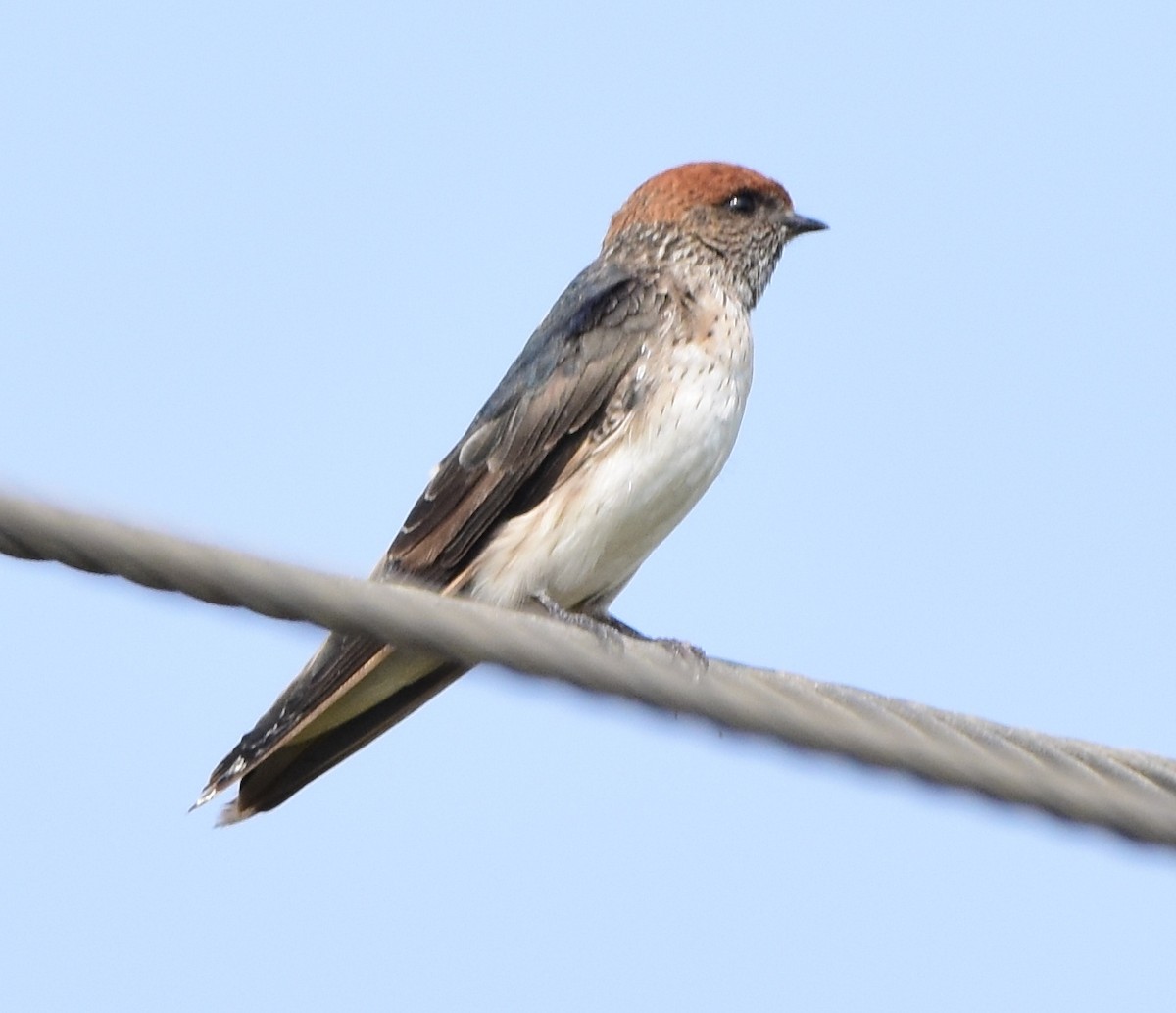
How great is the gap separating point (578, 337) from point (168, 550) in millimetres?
3362

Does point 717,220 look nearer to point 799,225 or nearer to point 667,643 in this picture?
point 799,225

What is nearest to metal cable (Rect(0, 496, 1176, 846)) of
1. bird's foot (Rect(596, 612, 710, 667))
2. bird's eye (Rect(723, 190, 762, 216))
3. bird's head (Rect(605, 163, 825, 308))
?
bird's foot (Rect(596, 612, 710, 667))

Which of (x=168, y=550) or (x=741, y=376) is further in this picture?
(x=741, y=376)

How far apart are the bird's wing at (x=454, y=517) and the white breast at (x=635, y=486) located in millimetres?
86

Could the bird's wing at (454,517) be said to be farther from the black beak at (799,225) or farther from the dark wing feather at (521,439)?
the black beak at (799,225)

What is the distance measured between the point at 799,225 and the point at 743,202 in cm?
23

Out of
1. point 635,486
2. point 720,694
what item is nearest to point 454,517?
point 635,486

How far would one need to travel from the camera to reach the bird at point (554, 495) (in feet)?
16.8

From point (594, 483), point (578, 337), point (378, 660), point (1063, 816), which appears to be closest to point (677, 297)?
point (578, 337)

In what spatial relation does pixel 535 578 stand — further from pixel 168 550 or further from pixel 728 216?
pixel 168 550

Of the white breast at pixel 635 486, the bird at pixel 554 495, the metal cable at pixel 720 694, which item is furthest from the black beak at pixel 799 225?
the metal cable at pixel 720 694

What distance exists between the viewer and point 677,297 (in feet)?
18.6

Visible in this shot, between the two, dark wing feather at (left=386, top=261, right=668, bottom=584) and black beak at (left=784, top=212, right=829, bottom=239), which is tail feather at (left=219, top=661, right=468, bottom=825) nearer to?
dark wing feather at (left=386, top=261, right=668, bottom=584)

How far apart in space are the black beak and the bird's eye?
4.6 inches
